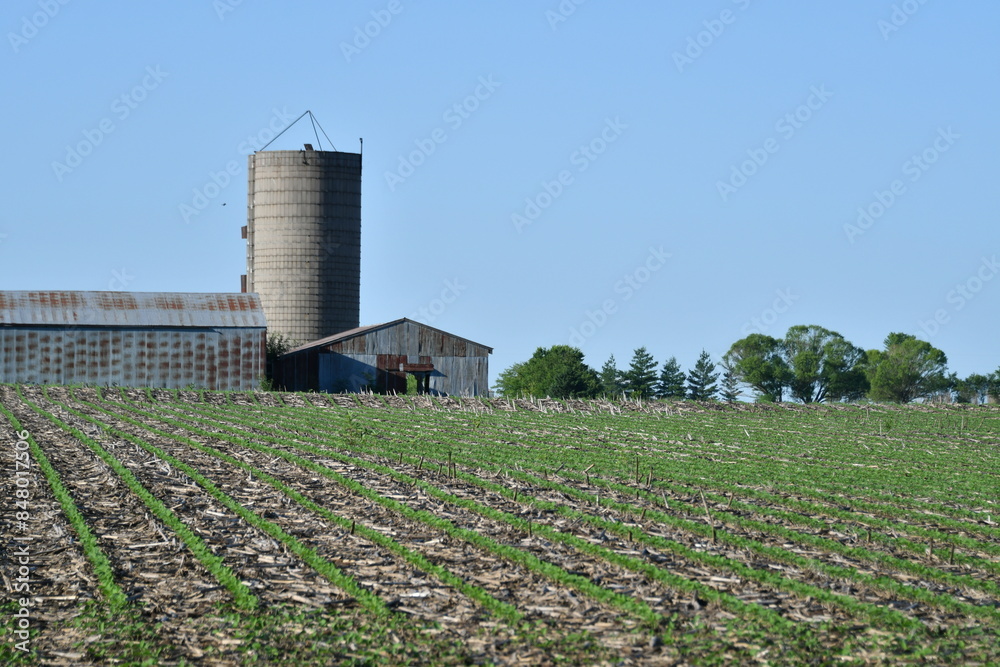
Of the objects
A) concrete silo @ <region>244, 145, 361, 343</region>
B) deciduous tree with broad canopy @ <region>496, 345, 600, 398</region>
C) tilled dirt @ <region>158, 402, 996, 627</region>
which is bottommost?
tilled dirt @ <region>158, 402, 996, 627</region>

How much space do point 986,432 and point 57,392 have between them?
34516mm

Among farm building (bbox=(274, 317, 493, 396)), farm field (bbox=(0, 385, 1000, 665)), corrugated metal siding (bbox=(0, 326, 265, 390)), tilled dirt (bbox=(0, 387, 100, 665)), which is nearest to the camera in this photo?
farm field (bbox=(0, 385, 1000, 665))

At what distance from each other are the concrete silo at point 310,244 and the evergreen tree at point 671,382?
140 feet

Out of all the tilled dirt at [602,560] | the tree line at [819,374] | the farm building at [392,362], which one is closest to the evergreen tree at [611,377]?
the tree line at [819,374]

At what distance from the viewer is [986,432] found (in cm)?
3722

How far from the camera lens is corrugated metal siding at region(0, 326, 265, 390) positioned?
55.7 meters

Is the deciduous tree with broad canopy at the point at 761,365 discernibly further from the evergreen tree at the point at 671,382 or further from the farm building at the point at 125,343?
the farm building at the point at 125,343

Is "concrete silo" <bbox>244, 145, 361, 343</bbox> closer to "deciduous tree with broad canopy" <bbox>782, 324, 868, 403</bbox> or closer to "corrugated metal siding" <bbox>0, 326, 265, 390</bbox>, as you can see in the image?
"corrugated metal siding" <bbox>0, 326, 265, 390</bbox>

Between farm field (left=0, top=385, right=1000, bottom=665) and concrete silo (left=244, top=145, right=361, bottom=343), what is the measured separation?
41.9 m

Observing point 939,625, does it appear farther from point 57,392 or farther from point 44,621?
point 57,392

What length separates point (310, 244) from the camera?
68312 mm

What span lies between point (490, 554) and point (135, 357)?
4687 cm

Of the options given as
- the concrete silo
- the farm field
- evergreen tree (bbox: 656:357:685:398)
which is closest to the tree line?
evergreen tree (bbox: 656:357:685:398)

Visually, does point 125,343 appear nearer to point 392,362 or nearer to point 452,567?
point 392,362
